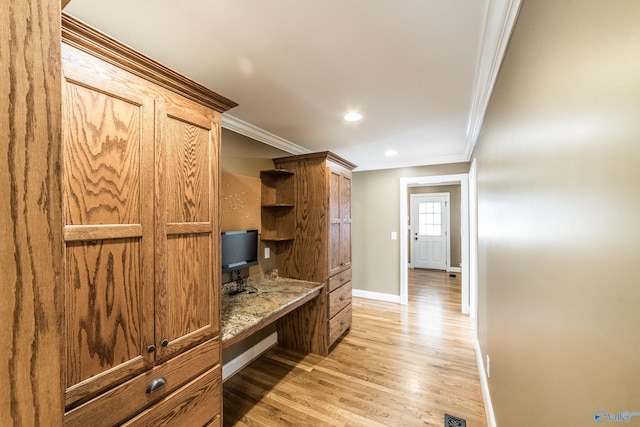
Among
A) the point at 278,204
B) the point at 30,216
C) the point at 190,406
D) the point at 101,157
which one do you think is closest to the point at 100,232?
the point at 101,157

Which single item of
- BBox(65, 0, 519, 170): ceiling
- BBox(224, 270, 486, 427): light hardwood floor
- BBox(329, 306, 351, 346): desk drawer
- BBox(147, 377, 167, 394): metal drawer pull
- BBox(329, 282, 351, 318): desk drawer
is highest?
BBox(65, 0, 519, 170): ceiling

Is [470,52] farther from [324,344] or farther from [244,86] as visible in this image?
[324,344]

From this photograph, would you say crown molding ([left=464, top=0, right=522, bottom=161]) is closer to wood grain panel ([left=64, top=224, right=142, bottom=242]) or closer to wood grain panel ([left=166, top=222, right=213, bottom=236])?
wood grain panel ([left=166, top=222, right=213, bottom=236])

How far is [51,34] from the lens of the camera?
1.53ft

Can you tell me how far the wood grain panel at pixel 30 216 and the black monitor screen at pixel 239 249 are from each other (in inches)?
71.7

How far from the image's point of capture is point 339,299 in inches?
122

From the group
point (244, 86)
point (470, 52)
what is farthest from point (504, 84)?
point (244, 86)

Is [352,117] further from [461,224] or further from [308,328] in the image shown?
[461,224]

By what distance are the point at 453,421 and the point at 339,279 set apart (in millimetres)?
1599

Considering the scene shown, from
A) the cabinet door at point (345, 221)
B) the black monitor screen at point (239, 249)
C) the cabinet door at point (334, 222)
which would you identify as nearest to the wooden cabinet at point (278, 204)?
the black monitor screen at point (239, 249)

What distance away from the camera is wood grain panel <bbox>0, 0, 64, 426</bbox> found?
16.2 inches

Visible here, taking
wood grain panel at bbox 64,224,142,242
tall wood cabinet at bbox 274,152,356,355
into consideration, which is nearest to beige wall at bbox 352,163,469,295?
tall wood cabinet at bbox 274,152,356,355

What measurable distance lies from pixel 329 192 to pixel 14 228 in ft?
8.21

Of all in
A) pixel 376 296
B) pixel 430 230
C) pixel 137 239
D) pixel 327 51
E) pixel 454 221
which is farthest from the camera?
pixel 430 230
